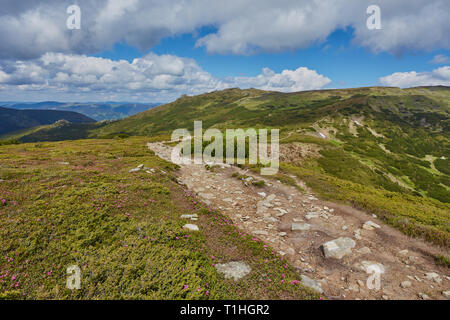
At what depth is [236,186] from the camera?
18656 millimetres

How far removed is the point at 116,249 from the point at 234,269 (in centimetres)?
462

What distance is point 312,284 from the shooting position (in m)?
7.20

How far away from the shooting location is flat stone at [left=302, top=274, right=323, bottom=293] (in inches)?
276

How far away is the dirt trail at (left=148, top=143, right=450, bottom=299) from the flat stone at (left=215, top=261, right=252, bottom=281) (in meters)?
2.47

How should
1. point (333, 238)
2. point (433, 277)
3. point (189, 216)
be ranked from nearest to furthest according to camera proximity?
point (433, 277), point (333, 238), point (189, 216)

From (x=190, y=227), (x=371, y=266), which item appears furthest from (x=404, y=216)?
(x=190, y=227)

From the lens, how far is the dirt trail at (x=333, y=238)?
23.2 ft

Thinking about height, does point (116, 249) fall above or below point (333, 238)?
above

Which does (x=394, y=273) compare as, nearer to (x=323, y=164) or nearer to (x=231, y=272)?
(x=231, y=272)

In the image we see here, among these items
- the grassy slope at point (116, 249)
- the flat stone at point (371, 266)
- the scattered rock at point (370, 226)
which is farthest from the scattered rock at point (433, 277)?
the grassy slope at point (116, 249)

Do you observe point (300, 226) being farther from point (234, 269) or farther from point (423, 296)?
point (234, 269)
